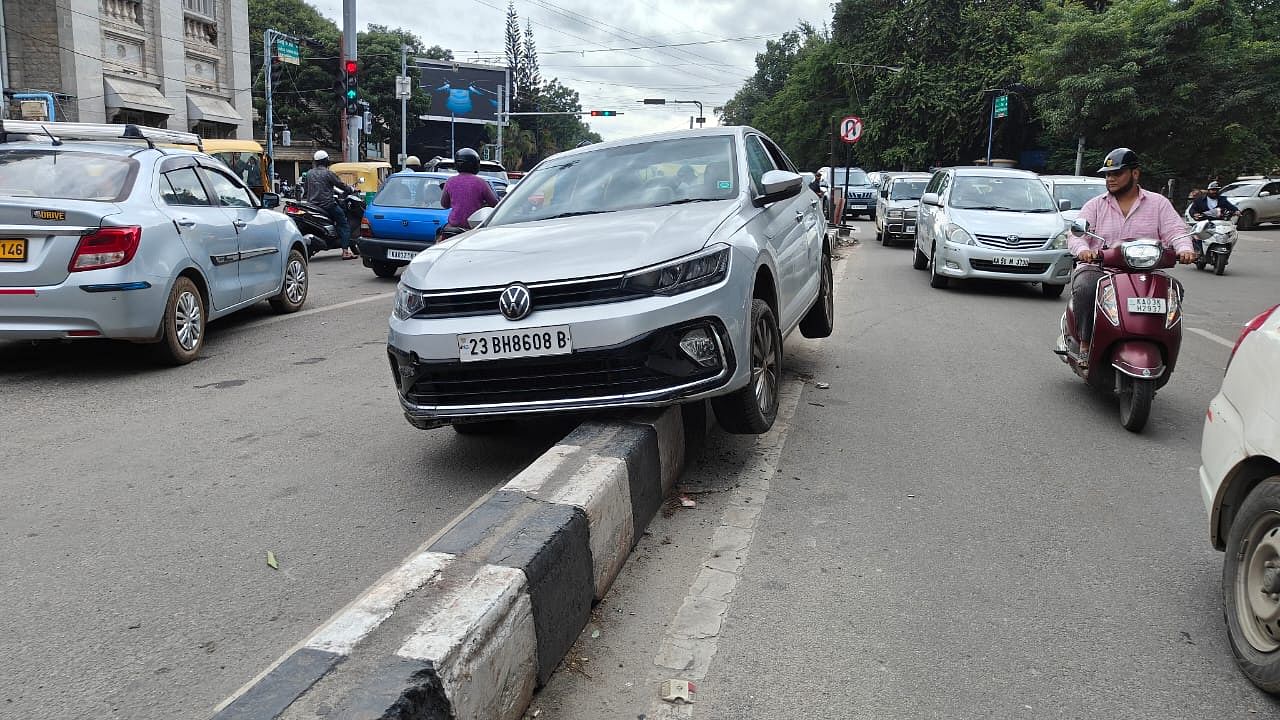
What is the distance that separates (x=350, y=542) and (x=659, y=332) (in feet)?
5.12

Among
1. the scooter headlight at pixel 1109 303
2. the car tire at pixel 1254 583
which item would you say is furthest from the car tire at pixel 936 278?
the car tire at pixel 1254 583

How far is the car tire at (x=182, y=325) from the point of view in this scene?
714cm

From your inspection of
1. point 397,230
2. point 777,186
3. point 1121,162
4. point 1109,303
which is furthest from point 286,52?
point 1109,303

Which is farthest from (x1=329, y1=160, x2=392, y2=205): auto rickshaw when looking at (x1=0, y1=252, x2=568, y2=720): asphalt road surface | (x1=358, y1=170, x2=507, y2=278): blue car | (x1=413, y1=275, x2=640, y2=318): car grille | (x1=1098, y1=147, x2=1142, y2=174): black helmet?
(x1=413, y1=275, x2=640, y2=318): car grille

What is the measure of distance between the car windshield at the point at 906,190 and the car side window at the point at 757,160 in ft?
56.3

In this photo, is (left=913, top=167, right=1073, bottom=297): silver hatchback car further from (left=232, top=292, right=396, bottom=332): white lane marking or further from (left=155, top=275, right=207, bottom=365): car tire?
(left=155, top=275, right=207, bottom=365): car tire

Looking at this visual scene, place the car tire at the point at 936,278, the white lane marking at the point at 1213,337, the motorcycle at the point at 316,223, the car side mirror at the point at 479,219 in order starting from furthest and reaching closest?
the motorcycle at the point at 316,223 → the car tire at the point at 936,278 → the white lane marking at the point at 1213,337 → the car side mirror at the point at 479,219

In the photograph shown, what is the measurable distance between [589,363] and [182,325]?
4.58 m

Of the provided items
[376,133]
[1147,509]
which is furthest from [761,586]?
[376,133]

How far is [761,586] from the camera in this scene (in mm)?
3521

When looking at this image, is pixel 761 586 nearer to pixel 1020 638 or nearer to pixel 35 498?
pixel 1020 638

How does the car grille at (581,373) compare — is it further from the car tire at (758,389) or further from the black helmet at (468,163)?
the black helmet at (468,163)

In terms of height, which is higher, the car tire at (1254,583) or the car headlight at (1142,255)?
the car headlight at (1142,255)

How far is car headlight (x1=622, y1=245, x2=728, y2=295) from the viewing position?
4254 millimetres
